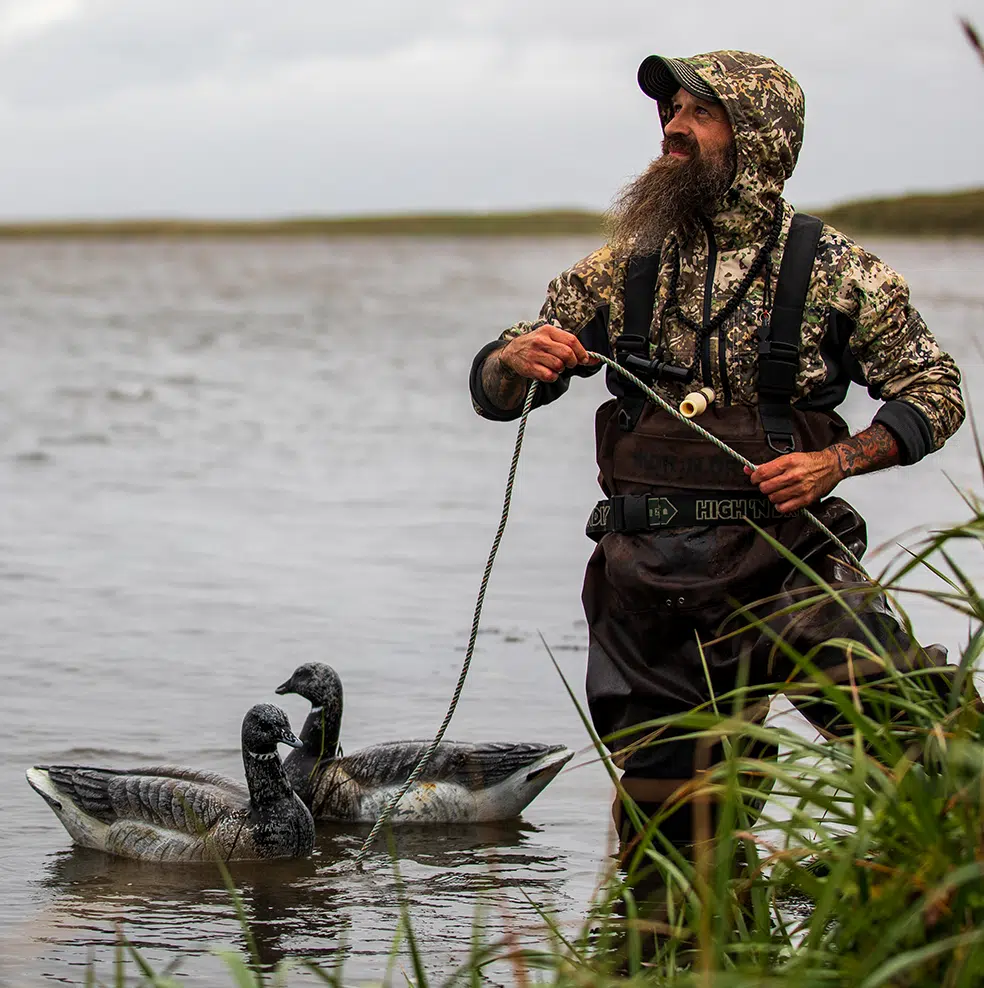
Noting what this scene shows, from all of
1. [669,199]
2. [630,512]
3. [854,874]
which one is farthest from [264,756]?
Answer: [854,874]

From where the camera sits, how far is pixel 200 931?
5555mm

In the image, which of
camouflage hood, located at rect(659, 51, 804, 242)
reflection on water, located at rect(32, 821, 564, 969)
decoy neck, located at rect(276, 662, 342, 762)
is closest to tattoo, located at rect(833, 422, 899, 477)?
camouflage hood, located at rect(659, 51, 804, 242)

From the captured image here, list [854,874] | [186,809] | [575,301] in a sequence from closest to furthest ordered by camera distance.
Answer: [854,874]
[575,301]
[186,809]

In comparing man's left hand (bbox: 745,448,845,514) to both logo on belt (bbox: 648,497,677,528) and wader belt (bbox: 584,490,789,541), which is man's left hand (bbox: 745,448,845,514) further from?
logo on belt (bbox: 648,497,677,528)

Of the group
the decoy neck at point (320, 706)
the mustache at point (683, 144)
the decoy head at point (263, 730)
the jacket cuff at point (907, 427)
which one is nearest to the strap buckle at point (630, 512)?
the jacket cuff at point (907, 427)

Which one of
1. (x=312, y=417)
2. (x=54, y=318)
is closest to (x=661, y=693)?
(x=312, y=417)

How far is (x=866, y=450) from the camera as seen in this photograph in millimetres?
5312

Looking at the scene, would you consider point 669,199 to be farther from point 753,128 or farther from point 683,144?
point 753,128

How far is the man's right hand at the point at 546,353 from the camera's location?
5309 mm

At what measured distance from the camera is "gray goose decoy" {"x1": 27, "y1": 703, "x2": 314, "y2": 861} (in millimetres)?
6543

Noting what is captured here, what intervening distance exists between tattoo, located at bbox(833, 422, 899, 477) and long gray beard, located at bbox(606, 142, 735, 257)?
0.83m

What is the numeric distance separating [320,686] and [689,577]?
2.46 meters

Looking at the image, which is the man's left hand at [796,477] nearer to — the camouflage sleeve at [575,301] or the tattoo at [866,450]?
the tattoo at [866,450]

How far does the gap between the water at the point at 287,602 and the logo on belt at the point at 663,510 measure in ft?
3.31
